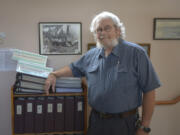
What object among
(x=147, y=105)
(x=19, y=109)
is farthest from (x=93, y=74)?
(x=19, y=109)

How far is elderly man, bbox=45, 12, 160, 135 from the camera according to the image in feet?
5.19

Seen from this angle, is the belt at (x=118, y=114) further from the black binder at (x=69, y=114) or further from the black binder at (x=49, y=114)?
the black binder at (x=49, y=114)

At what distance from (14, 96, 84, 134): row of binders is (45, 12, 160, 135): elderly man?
199mm

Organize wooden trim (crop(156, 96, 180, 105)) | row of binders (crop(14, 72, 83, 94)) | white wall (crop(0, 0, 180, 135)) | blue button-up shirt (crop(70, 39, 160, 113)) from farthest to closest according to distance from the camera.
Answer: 1. wooden trim (crop(156, 96, 180, 105))
2. white wall (crop(0, 0, 180, 135))
3. row of binders (crop(14, 72, 83, 94))
4. blue button-up shirt (crop(70, 39, 160, 113))

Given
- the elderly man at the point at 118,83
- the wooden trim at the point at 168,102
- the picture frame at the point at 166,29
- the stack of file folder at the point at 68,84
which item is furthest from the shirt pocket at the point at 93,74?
the wooden trim at the point at 168,102

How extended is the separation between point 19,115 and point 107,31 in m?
1.04

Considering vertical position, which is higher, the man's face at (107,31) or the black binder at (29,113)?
the man's face at (107,31)

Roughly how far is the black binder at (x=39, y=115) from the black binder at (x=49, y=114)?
1.4 inches

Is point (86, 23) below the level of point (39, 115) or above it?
above

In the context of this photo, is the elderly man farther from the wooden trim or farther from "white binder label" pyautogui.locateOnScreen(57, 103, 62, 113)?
the wooden trim

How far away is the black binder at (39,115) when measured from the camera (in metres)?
1.84

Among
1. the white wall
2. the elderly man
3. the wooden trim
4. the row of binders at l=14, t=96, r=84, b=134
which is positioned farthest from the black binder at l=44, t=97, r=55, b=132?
the wooden trim

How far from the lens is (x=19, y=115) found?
184 cm

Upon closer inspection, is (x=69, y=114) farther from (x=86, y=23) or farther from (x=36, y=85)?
(x=86, y=23)
